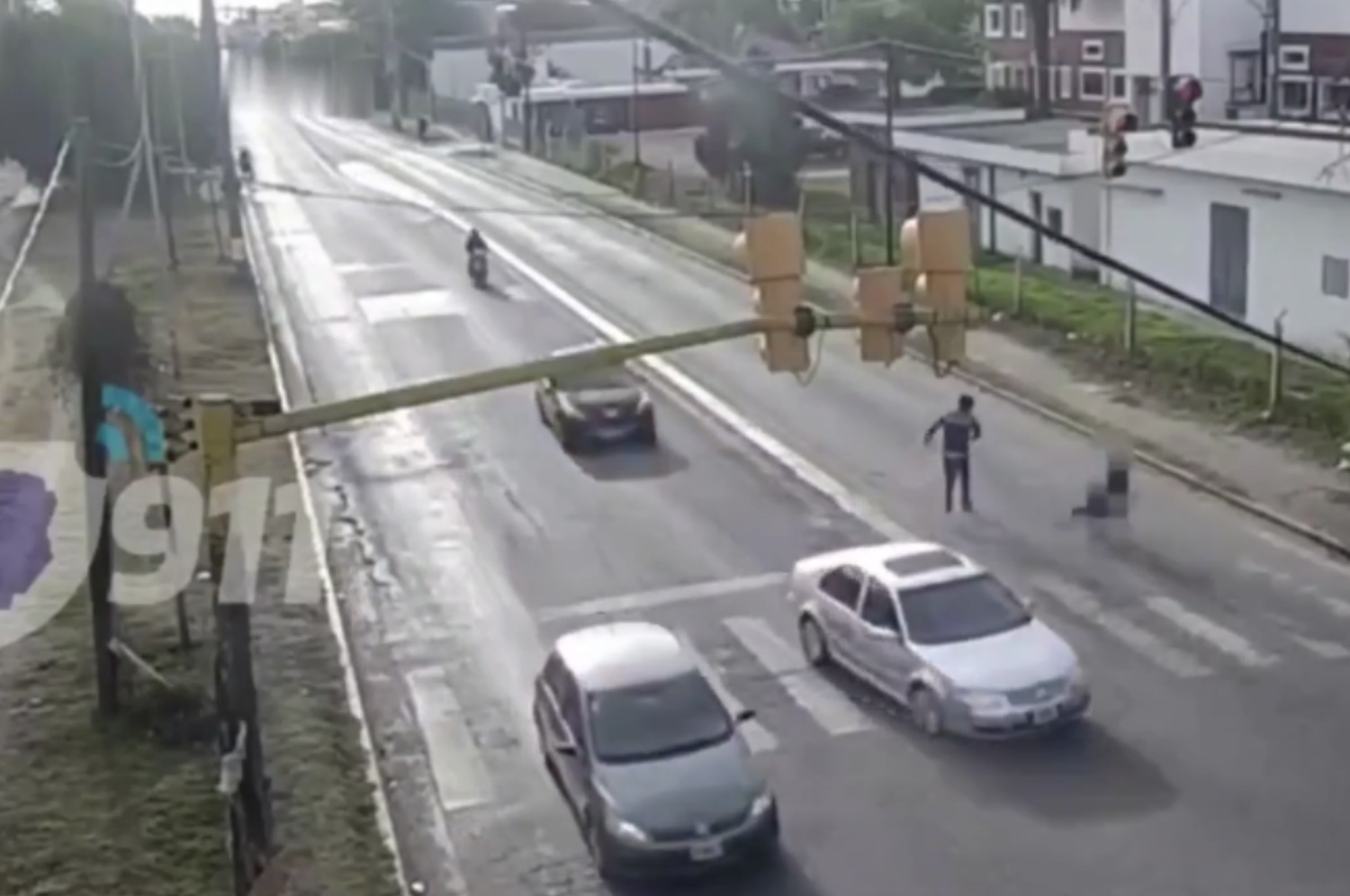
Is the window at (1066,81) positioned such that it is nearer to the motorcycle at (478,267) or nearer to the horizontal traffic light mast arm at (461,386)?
the motorcycle at (478,267)

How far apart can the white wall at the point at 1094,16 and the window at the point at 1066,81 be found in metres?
1.14

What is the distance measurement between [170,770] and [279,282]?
106 ft

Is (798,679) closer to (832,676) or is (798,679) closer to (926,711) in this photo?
(832,676)

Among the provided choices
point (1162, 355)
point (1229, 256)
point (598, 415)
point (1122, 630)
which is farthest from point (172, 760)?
point (1229, 256)

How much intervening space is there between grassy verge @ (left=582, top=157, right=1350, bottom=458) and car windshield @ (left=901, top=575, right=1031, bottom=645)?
9752 millimetres

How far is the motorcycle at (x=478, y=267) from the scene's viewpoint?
4591 centimetres

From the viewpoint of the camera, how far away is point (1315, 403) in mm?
28844

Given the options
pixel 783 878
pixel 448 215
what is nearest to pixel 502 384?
pixel 783 878

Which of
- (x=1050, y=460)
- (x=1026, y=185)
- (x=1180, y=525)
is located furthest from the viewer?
(x=1026, y=185)

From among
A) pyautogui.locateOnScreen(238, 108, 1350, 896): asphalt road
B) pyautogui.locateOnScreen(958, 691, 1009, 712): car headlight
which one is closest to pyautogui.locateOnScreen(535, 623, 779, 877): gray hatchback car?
pyautogui.locateOnScreen(238, 108, 1350, 896): asphalt road

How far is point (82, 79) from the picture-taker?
51031 mm

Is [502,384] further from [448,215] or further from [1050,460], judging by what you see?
[448,215]

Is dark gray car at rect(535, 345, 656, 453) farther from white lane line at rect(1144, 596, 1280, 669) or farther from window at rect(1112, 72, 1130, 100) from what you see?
window at rect(1112, 72, 1130, 100)

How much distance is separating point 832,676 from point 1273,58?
33181 millimetres
